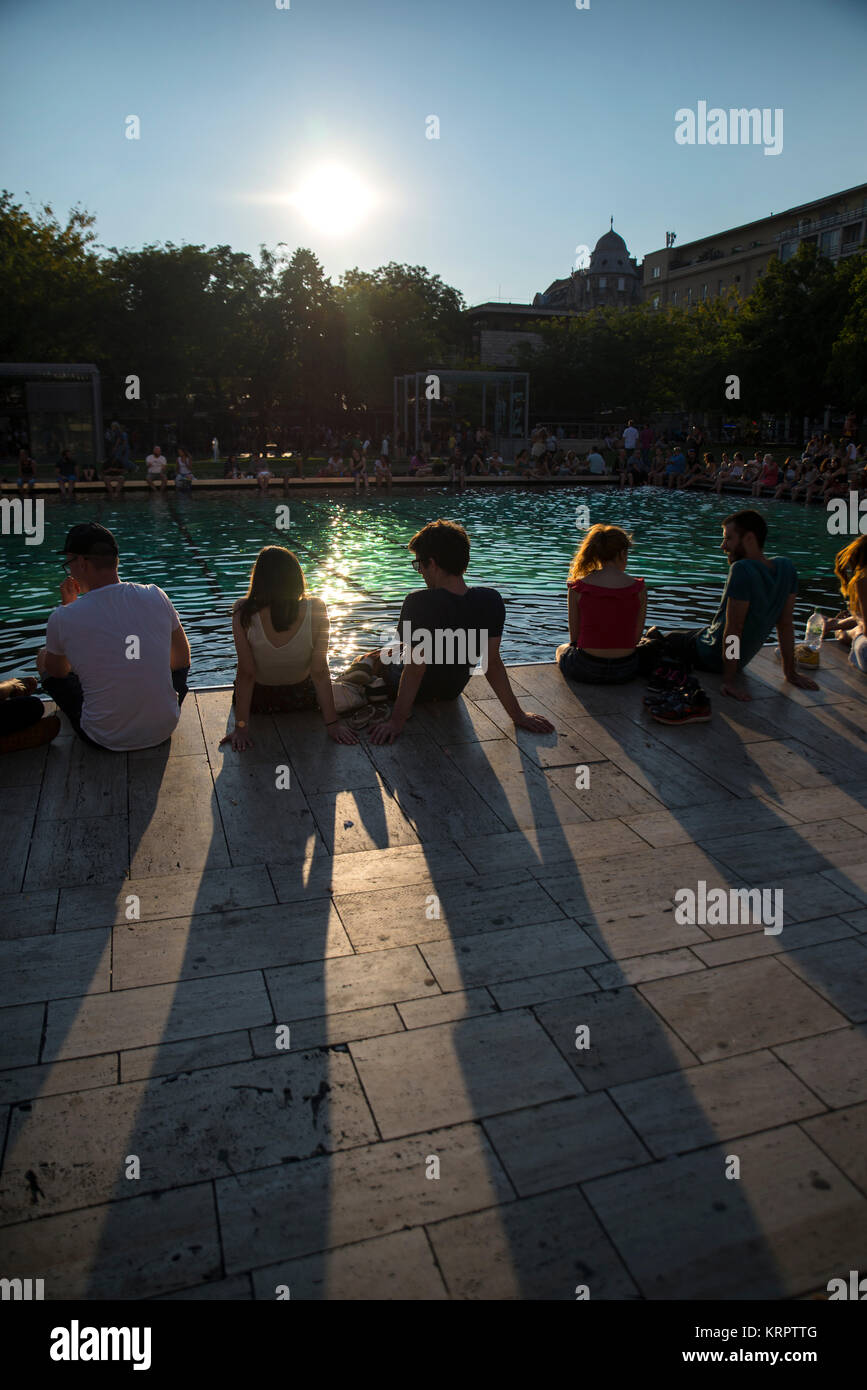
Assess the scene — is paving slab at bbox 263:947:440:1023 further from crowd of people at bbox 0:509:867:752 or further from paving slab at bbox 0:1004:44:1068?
crowd of people at bbox 0:509:867:752

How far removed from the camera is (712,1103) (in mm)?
2734

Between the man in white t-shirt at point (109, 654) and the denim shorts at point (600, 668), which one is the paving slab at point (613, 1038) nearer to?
the man in white t-shirt at point (109, 654)

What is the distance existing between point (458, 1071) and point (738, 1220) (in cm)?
92

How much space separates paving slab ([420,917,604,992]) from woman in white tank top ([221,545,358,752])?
2.29m

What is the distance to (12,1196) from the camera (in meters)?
2.41

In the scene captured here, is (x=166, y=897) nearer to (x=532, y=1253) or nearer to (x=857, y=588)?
(x=532, y=1253)

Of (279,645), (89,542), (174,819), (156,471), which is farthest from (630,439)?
(174,819)

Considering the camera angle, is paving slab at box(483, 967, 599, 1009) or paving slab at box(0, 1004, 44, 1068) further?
paving slab at box(483, 967, 599, 1009)

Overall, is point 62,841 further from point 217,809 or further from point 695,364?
point 695,364

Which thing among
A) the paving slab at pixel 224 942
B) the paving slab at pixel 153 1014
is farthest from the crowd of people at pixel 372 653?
the paving slab at pixel 153 1014

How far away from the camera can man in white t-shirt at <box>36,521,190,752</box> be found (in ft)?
16.7

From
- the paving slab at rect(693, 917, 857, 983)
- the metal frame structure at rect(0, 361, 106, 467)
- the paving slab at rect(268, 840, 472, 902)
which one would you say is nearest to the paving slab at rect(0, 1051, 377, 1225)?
the paving slab at rect(268, 840, 472, 902)
